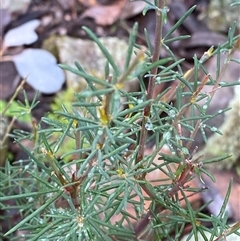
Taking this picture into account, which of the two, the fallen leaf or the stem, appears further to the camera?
the fallen leaf

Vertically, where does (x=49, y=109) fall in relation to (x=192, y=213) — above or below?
below

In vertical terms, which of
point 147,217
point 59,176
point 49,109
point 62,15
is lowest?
point 49,109

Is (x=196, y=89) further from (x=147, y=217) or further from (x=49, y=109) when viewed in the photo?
(x=49, y=109)

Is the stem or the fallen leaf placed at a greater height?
the stem

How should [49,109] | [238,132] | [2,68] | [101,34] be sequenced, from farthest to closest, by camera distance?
[101,34]
[2,68]
[49,109]
[238,132]

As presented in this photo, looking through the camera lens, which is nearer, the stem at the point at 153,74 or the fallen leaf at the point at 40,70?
the stem at the point at 153,74

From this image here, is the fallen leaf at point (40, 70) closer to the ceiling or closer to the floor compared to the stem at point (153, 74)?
closer to the floor

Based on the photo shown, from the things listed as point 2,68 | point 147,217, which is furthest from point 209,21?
point 147,217

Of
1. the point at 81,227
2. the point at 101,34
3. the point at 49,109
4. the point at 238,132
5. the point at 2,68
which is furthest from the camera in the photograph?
the point at 101,34

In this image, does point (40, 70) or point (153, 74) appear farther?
point (40, 70)

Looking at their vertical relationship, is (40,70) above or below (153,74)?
below

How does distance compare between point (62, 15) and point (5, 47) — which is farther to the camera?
point (62, 15)
